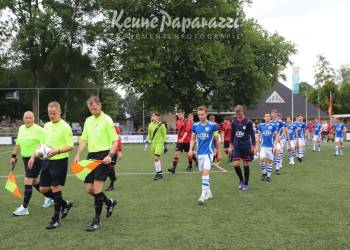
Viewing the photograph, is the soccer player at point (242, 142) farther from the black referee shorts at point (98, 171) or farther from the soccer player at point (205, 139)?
the black referee shorts at point (98, 171)

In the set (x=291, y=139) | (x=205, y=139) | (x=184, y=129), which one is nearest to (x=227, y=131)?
(x=291, y=139)

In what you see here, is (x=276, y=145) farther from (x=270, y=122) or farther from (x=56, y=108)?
(x=56, y=108)

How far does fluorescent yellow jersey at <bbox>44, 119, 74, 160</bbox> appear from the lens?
23.8 ft

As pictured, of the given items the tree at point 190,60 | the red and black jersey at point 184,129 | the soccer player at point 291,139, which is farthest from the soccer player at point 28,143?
the tree at point 190,60

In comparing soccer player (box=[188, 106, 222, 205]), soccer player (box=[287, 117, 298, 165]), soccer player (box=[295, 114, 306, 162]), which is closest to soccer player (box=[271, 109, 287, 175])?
soccer player (box=[287, 117, 298, 165])

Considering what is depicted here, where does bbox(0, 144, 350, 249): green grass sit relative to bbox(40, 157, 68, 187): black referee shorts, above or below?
below

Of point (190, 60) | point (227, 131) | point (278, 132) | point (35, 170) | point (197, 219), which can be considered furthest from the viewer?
point (190, 60)

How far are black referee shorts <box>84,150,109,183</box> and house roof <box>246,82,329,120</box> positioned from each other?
184 feet

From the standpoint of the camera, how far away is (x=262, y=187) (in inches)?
444

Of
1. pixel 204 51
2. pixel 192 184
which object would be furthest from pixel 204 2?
pixel 192 184

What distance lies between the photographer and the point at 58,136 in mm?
7289

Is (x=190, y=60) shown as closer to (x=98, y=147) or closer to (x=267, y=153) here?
(x=267, y=153)

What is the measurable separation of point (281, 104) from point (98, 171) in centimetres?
5969

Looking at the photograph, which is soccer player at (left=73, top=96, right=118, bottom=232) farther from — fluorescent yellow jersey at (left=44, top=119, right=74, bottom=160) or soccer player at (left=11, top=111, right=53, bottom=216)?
soccer player at (left=11, top=111, right=53, bottom=216)
